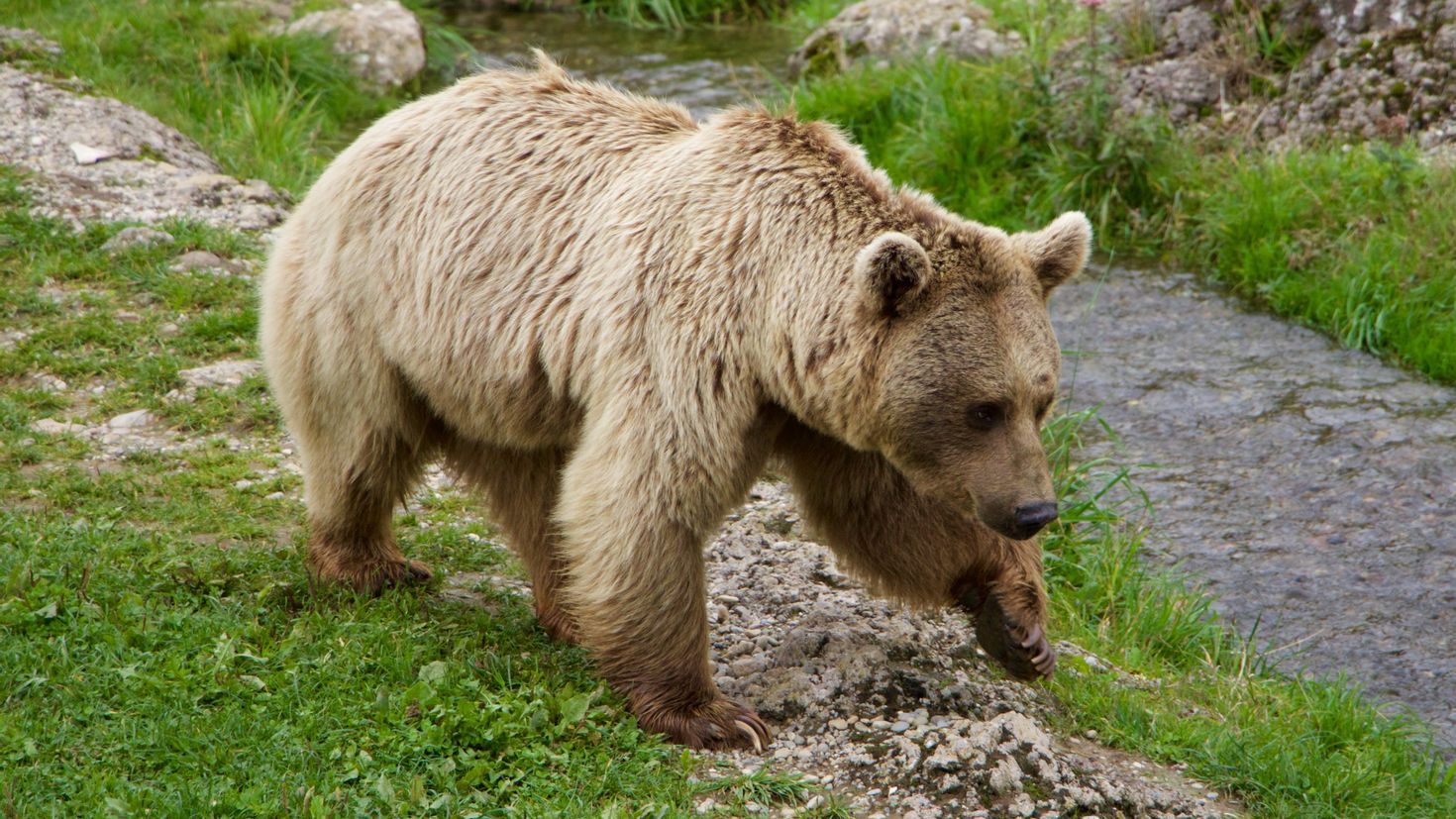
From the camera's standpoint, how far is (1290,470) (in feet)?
20.9

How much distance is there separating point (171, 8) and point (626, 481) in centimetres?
750

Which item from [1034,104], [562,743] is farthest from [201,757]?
[1034,104]

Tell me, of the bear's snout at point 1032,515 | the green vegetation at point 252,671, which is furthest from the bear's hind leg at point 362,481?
the bear's snout at point 1032,515

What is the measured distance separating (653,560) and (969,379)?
3.00 feet

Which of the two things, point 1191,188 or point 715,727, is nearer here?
point 715,727

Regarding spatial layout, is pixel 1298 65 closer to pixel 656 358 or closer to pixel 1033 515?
pixel 1033 515

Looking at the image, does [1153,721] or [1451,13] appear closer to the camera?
[1153,721]

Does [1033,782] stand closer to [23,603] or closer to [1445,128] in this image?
[23,603]

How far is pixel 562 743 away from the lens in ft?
12.5

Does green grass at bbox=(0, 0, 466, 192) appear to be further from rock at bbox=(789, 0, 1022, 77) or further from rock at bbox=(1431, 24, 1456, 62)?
rock at bbox=(1431, 24, 1456, 62)

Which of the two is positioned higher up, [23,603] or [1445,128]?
[1445,128]

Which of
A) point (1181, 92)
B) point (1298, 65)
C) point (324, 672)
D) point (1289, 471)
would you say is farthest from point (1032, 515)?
point (1298, 65)

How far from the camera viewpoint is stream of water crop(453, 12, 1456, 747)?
5.45 meters

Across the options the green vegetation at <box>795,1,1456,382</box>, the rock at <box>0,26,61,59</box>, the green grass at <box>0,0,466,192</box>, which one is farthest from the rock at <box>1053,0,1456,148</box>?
the rock at <box>0,26,61,59</box>
